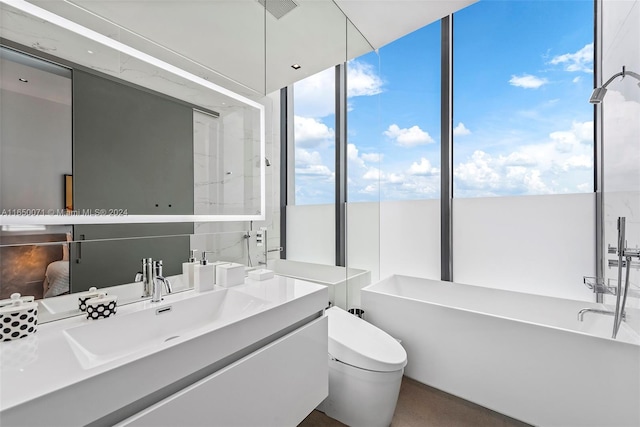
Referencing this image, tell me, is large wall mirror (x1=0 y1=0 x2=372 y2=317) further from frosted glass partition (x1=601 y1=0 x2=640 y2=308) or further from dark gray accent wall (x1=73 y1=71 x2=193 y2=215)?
frosted glass partition (x1=601 y1=0 x2=640 y2=308)

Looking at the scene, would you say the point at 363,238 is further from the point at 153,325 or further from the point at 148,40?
the point at 148,40

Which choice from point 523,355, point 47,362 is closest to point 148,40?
point 47,362

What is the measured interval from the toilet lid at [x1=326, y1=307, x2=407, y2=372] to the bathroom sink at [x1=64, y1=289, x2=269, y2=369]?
26.3 inches

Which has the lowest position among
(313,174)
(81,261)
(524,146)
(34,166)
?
(81,261)

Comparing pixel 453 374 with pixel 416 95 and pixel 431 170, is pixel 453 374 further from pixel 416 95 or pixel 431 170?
pixel 416 95

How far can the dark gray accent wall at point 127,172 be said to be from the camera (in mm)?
1050

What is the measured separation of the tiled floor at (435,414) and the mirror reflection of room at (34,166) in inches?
62.1

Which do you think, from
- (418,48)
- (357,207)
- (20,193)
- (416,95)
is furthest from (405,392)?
(418,48)

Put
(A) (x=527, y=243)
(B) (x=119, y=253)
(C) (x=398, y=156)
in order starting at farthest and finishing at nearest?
(C) (x=398, y=156) → (A) (x=527, y=243) → (B) (x=119, y=253)

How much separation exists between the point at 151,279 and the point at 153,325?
0.22 meters

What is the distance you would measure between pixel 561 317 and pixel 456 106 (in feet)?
6.34

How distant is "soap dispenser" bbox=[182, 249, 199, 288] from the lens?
134 cm

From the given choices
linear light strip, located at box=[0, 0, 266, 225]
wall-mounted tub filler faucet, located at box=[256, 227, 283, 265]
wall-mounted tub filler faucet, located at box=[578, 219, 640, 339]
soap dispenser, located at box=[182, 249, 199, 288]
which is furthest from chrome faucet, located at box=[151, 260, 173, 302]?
wall-mounted tub filler faucet, located at box=[578, 219, 640, 339]

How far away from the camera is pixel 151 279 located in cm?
120
